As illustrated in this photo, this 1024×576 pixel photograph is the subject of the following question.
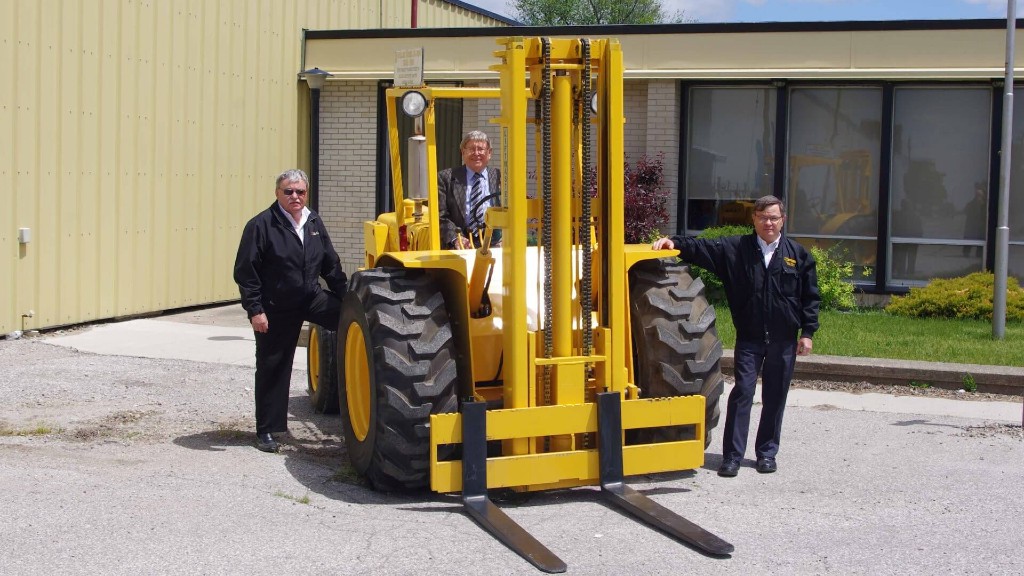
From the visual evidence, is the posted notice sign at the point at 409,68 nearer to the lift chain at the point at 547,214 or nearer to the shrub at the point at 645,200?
the lift chain at the point at 547,214

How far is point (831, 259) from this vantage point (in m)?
15.7

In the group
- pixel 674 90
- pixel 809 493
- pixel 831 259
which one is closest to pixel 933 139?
pixel 831 259

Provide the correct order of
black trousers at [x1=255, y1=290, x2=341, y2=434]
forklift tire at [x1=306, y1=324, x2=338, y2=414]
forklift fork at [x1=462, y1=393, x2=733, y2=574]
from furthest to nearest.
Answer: forklift tire at [x1=306, y1=324, x2=338, y2=414] → black trousers at [x1=255, y1=290, x2=341, y2=434] → forklift fork at [x1=462, y1=393, x2=733, y2=574]

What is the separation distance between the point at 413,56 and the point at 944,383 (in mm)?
5352

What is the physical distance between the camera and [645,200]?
618 inches

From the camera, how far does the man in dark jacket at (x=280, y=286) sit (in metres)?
7.77

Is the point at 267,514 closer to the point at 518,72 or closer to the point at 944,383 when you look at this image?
the point at 518,72

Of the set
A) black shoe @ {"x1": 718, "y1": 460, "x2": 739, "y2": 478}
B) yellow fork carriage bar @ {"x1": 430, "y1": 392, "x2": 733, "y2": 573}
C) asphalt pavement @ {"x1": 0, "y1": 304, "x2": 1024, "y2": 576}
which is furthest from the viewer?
black shoe @ {"x1": 718, "y1": 460, "x2": 739, "y2": 478}

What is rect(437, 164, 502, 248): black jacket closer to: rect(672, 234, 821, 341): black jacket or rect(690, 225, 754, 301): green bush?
rect(672, 234, 821, 341): black jacket

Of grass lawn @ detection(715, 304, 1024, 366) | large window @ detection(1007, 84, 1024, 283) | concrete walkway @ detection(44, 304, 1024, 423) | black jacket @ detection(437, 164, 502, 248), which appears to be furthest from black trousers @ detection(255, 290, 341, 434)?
large window @ detection(1007, 84, 1024, 283)

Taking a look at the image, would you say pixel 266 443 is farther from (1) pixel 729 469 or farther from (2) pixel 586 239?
(1) pixel 729 469

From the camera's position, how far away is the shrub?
51.2 feet

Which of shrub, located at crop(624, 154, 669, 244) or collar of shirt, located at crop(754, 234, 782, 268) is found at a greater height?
shrub, located at crop(624, 154, 669, 244)

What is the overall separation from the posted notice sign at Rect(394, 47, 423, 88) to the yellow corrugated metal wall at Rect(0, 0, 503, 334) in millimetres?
5978
